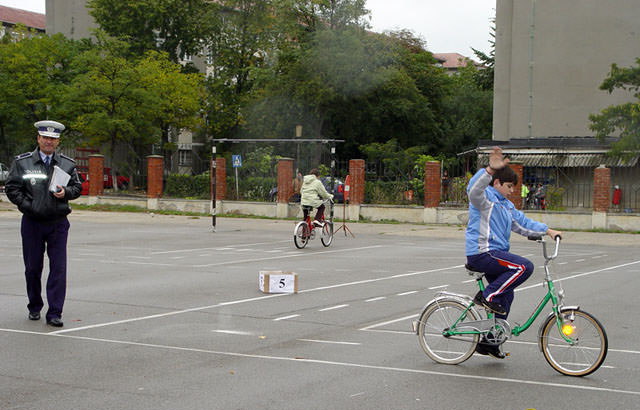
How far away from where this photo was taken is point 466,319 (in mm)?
7090

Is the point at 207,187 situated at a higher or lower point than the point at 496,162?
lower

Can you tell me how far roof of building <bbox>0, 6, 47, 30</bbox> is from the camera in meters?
93.5

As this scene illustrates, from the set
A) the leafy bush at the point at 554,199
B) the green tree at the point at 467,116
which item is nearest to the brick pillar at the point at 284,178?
the leafy bush at the point at 554,199

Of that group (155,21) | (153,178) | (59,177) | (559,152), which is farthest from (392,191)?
(155,21)

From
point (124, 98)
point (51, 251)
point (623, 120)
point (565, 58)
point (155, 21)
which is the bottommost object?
point (51, 251)

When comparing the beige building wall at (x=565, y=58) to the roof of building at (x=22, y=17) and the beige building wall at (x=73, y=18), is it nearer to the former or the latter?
the beige building wall at (x=73, y=18)

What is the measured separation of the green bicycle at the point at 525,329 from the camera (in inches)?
263

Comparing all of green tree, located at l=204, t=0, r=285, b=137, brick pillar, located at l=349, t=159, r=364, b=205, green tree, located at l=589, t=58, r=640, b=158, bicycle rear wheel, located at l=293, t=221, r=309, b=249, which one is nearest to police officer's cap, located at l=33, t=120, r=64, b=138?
bicycle rear wheel, located at l=293, t=221, r=309, b=249

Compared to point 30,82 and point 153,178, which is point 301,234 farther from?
point 30,82

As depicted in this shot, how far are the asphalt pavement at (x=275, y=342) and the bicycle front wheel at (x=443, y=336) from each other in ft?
0.42

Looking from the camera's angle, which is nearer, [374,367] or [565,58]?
[374,367]

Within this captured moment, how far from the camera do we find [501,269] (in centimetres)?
698

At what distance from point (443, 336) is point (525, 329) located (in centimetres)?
75

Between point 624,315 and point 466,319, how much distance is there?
4.05m
